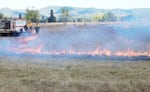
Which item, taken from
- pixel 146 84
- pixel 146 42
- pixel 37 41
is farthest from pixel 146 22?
pixel 146 84

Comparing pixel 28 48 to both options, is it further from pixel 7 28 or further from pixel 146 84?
pixel 146 84

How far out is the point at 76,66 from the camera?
20328mm

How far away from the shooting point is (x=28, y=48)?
29969 millimetres

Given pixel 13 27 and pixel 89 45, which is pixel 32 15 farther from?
pixel 89 45

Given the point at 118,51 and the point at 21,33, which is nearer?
the point at 118,51

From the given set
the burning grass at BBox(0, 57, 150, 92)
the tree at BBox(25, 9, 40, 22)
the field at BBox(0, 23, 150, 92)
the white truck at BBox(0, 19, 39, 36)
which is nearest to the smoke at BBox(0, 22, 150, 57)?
the field at BBox(0, 23, 150, 92)

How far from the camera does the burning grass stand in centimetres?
1458

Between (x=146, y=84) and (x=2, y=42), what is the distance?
21.7 meters

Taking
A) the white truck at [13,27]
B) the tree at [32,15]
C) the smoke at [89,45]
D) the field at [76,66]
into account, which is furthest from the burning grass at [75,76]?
the tree at [32,15]

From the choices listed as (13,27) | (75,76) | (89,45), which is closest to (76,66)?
(75,76)

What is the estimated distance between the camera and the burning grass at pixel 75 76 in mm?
14578

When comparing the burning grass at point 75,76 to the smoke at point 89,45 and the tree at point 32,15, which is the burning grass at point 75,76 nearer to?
the smoke at point 89,45

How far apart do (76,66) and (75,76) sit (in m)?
3.22

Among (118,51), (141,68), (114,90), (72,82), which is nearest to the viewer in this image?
(114,90)
